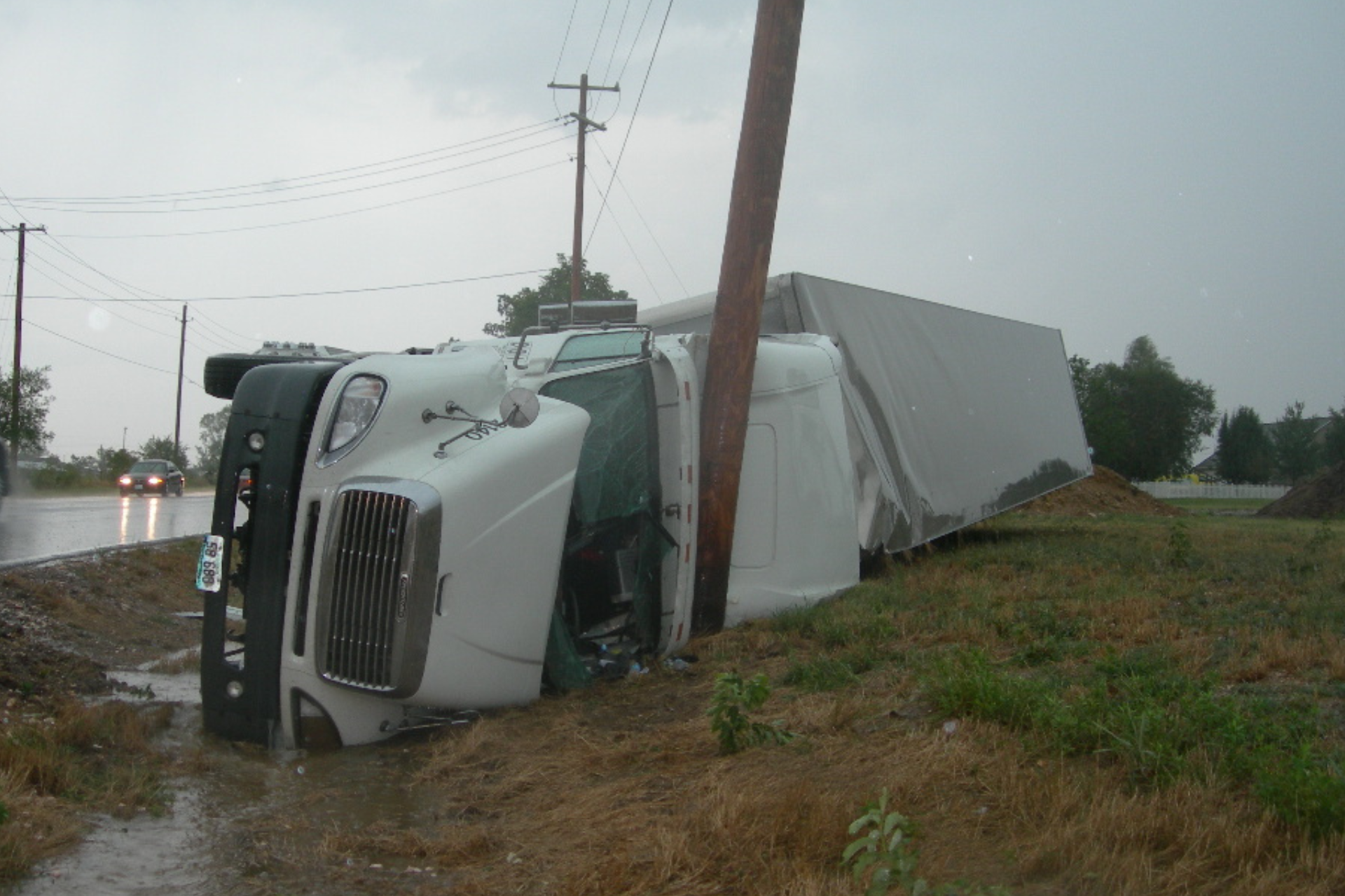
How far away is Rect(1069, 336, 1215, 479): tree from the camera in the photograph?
60.9 meters

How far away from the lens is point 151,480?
34656 mm

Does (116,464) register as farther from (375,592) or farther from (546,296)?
(375,592)

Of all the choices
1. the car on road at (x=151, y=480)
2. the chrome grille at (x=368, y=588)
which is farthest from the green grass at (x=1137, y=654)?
the car on road at (x=151, y=480)

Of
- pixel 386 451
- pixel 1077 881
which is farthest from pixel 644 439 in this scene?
pixel 1077 881

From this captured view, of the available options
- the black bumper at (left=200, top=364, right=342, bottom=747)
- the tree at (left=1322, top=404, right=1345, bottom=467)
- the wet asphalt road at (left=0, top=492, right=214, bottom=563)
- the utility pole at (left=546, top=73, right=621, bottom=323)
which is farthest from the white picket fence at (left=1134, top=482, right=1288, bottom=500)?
the black bumper at (left=200, top=364, right=342, bottom=747)

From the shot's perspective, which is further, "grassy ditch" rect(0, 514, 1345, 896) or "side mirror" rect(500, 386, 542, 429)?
"side mirror" rect(500, 386, 542, 429)

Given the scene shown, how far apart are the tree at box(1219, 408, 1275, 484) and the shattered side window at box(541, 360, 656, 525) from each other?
63.8 metres

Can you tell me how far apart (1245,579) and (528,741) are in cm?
495

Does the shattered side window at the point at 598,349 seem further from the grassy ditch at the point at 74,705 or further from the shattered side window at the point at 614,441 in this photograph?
the grassy ditch at the point at 74,705

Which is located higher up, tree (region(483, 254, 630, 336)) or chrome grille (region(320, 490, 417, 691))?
tree (region(483, 254, 630, 336))

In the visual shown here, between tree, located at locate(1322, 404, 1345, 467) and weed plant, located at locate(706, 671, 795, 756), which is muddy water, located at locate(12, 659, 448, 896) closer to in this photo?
weed plant, located at locate(706, 671, 795, 756)

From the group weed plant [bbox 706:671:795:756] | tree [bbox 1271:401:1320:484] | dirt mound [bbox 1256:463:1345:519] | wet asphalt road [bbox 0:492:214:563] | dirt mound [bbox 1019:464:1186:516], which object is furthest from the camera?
tree [bbox 1271:401:1320:484]

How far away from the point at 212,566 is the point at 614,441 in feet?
6.70

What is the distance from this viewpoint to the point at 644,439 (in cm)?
645
